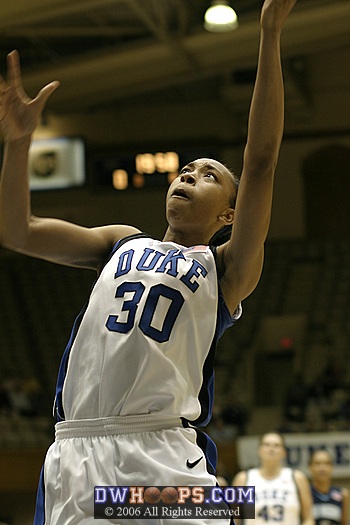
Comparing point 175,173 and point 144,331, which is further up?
point 175,173

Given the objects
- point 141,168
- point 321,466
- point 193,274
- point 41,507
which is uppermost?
point 141,168

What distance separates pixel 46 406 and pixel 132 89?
19.8 feet

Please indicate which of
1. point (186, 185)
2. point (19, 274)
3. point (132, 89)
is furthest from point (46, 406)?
point (186, 185)

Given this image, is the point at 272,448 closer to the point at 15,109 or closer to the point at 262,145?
the point at 262,145

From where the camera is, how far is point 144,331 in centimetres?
261

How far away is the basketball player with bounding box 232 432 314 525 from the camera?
798cm

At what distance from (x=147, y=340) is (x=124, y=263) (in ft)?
1.01

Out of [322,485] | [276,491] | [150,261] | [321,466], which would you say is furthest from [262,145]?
[322,485]

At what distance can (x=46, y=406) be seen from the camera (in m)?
16.9

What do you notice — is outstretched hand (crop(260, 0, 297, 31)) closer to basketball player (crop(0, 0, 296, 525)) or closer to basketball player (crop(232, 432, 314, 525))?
basketball player (crop(0, 0, 296, 525))

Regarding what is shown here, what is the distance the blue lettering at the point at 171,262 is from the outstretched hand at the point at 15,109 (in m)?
0.56

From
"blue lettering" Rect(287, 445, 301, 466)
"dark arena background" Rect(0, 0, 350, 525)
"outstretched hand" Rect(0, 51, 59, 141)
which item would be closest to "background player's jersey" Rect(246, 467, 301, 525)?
"dark arena background" Rect(0, 0, 350, 525)

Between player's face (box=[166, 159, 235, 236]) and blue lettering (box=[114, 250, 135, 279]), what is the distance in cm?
21

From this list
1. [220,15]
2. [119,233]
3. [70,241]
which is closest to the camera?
[70,241]
